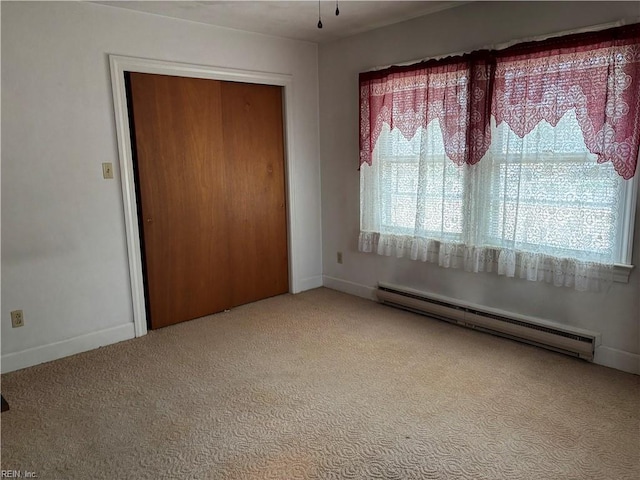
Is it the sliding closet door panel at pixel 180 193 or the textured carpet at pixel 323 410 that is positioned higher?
the sliding closet door panel at pixel 180 193

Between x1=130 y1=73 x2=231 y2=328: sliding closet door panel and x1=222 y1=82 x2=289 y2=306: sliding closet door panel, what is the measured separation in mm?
106

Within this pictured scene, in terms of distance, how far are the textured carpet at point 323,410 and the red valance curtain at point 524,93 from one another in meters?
1.34

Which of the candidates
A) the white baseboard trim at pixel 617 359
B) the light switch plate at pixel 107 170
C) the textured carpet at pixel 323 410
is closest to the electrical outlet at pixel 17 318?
the textured carpet at pixel 323 410

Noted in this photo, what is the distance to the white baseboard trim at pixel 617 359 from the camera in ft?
8.89

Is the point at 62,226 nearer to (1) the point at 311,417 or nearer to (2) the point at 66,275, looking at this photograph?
(2) the point at 66,275

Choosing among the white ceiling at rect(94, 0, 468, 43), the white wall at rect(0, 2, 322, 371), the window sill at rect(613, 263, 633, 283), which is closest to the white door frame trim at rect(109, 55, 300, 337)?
the white wall at rect(0, 2, 322, 371)

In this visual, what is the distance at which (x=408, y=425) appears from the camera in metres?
2.25

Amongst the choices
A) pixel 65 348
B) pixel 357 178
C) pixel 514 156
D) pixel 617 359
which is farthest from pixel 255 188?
pixel 617 359

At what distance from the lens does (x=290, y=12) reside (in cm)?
330

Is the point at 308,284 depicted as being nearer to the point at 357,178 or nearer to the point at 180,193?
the point at 357,178

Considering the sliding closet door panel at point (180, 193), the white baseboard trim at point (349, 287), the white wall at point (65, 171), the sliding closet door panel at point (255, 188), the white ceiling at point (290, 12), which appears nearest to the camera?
the white wall at point (65, 171)

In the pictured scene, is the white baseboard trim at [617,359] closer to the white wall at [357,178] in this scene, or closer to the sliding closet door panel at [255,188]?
the white wall at [357,178]

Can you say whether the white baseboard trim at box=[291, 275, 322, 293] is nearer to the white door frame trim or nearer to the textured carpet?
the textured carpet

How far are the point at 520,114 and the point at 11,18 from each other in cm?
321
